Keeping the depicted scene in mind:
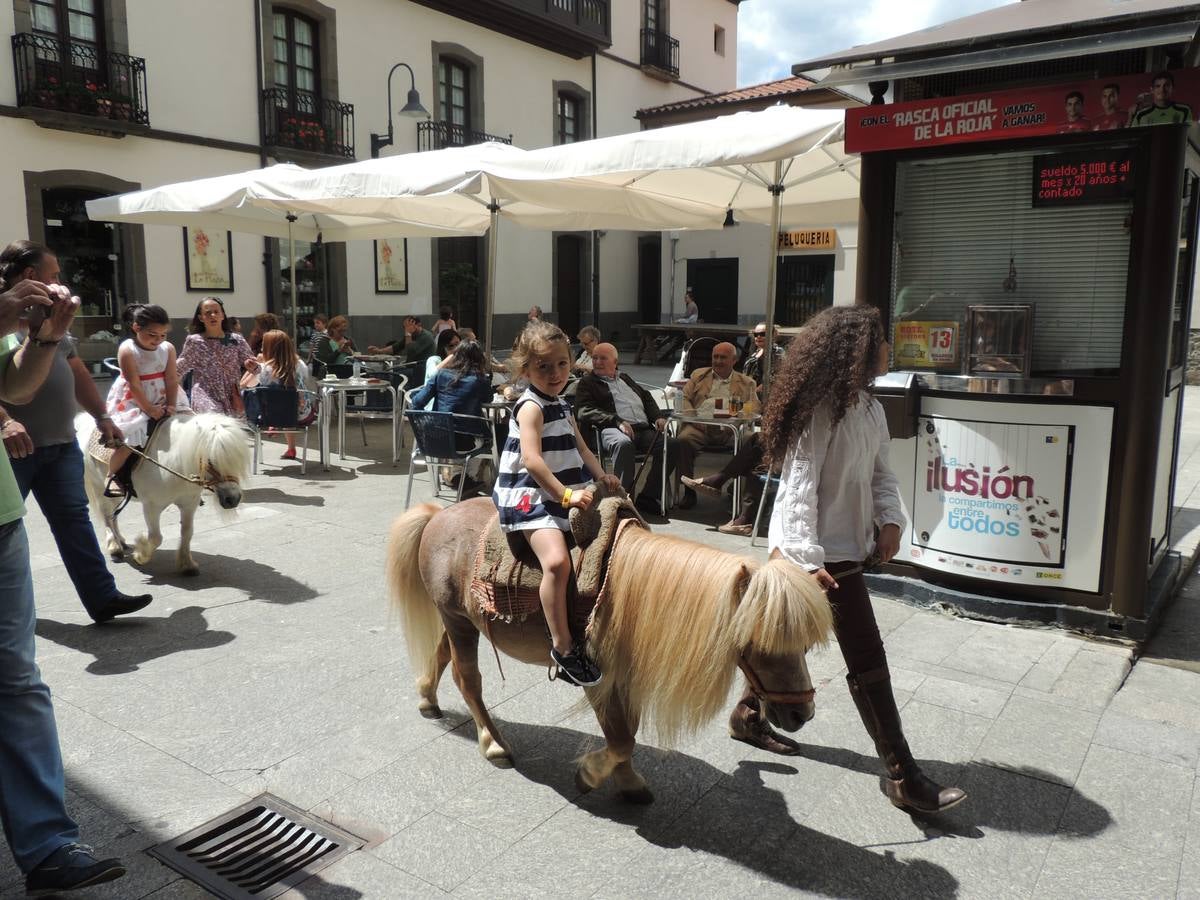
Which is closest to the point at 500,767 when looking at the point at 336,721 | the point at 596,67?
the point at 336,721

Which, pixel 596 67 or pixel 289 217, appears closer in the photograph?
pixel 289 217

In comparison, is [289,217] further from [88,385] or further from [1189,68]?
[1189,68]

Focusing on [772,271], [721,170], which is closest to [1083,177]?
[772,271]

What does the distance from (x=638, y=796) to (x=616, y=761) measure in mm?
187

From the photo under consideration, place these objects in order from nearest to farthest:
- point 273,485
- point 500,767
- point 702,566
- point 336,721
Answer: point 702,566
point 500,767
point 336,721
point 273,485

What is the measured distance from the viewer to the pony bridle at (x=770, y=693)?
2457 millimetres

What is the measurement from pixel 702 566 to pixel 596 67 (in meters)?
26.1

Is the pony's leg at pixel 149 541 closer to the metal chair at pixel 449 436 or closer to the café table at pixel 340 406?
the metal chair at pixel 449 436

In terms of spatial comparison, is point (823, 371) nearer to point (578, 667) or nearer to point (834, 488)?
point (834, 488)

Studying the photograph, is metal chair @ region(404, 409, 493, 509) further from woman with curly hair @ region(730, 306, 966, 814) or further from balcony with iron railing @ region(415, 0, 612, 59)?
balcony with iron railing @ region(415, 0, 612, 59)

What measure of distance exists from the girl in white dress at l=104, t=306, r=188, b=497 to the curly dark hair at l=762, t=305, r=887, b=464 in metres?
3.97

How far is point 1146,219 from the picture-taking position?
13.9 ft

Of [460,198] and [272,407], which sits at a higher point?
[460,198]

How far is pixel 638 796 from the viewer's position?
2977mm
